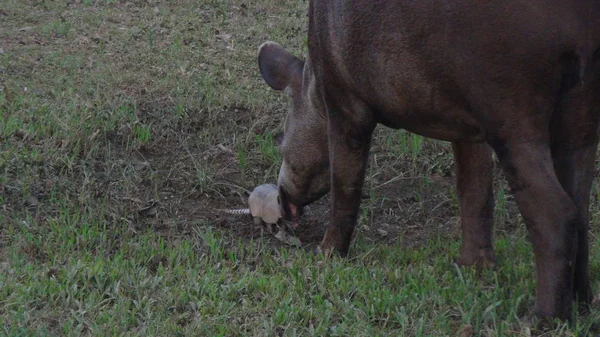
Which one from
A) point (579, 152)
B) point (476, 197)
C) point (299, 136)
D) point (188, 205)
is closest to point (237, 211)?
point (188, 205)

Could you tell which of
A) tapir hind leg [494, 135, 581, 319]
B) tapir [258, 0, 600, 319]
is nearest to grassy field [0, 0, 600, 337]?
tapir hind leg [494, 135, 581, 319]

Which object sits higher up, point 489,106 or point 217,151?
point 489,106

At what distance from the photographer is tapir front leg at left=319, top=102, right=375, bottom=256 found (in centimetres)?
563

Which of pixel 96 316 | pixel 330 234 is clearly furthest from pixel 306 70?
pixel 96 316

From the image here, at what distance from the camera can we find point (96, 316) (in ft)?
16.0

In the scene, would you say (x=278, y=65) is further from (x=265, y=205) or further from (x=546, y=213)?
(x=546, y=213)

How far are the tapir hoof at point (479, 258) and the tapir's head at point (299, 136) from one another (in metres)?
1.02

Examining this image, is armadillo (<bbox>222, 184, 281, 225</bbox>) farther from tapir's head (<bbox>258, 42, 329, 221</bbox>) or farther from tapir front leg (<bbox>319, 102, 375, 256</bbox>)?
tapir front leg (<bbox>319, 102, 375, 256</bbox>)

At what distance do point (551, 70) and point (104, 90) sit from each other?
4488mm

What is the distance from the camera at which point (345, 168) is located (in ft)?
19.1

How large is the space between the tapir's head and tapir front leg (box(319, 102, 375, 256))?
391mm

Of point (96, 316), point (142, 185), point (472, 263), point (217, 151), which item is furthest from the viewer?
point (217, 151)

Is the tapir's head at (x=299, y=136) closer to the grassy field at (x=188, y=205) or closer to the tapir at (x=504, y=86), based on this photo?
the grassy field at (x=188, y=205)

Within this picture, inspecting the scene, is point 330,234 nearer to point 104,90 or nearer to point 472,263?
point 472,263
